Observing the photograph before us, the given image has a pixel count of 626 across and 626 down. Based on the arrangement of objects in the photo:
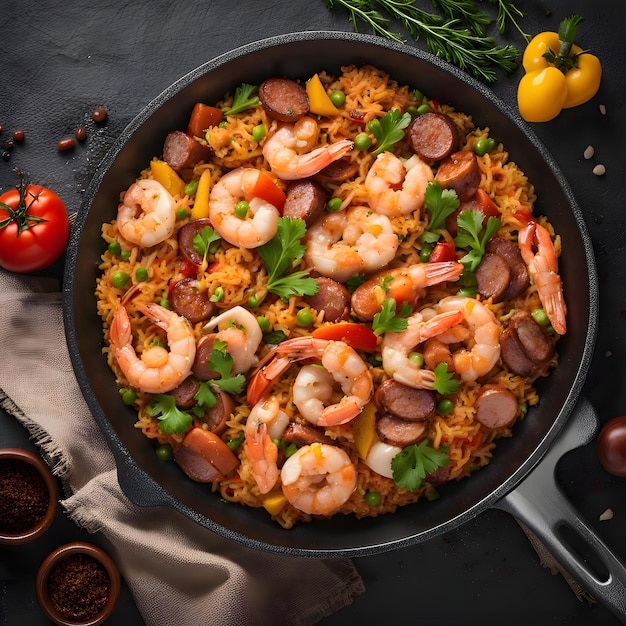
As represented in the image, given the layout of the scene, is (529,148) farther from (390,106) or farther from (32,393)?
(32,393)

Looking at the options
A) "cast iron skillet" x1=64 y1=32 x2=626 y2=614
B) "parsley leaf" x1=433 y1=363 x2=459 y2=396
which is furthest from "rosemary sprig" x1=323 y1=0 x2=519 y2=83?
"parsley leaf" x1=433 y1=363 x2=459 y2=396

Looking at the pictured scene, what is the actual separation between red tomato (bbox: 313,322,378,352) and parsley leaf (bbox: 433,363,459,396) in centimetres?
42

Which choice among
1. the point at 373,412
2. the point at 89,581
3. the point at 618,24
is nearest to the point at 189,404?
the point at 373,412

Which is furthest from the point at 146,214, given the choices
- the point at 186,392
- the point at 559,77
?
the point at 559,77

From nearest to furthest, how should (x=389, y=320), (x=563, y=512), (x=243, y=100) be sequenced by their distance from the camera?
(x=389, y=320) → (x=563, y=512) → (x=243, y=100)

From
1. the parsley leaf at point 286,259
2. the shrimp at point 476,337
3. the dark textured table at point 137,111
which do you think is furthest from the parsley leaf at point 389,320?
the dark textured table at point 137,111

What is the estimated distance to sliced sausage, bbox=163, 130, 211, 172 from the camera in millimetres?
4609

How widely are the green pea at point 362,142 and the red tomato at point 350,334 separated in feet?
3.62

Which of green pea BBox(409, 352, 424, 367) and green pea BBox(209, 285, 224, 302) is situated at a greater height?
green pea BBox(409, 352, 424, 367)

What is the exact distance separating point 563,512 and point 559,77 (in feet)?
8.83

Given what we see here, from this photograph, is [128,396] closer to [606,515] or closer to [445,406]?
[445,406]

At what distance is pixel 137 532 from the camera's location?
16.3 feet

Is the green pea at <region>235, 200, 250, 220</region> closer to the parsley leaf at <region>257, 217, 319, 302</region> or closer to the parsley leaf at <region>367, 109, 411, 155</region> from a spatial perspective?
the parsley leaf at <region>257, 217, 319, 302</region>

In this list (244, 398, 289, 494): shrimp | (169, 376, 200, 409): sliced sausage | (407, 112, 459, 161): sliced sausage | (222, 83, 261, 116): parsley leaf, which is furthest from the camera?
(222, 83, 261, 116): parsley leaf
